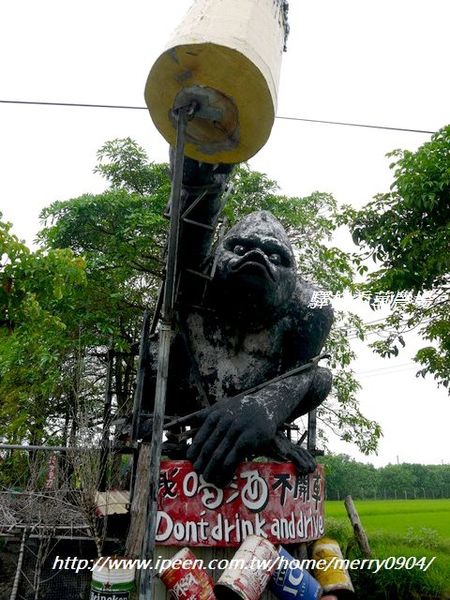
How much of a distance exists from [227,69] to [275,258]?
7.26 ft

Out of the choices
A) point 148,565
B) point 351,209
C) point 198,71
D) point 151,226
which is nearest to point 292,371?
point 148,565

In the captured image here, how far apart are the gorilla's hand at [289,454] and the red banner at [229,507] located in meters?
0.11

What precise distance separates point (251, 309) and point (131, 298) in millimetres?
6656

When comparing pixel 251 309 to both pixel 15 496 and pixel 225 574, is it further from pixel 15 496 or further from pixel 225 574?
pixel 15 496

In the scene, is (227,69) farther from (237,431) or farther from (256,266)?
(237,431)

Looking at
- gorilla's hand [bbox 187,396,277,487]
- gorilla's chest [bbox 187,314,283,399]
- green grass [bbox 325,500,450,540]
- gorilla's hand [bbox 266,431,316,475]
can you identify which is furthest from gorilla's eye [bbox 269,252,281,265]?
green grass [bbox 325,500,450,540]

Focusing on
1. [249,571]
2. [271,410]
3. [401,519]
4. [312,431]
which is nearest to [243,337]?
[271,410]

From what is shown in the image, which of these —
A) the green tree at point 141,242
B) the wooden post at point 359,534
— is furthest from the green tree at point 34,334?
the wooden post at point 359,534

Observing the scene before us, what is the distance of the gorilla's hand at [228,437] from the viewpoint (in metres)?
3.76

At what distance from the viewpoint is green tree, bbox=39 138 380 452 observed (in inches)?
377

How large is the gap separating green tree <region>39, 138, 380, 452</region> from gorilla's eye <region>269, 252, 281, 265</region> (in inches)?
177

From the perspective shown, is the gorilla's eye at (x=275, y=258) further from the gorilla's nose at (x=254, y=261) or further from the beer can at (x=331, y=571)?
the beer can at (x=331, y=571)

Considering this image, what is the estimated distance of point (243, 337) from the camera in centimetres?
466

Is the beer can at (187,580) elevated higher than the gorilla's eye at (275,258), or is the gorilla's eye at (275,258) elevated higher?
the gorilla's eye at (275,258)
